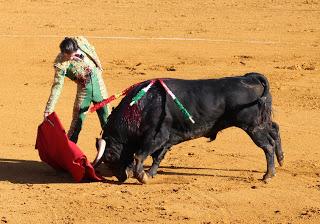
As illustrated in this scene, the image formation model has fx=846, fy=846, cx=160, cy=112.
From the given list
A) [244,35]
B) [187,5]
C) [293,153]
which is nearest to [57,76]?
[293,153]

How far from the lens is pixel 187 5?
961 inches

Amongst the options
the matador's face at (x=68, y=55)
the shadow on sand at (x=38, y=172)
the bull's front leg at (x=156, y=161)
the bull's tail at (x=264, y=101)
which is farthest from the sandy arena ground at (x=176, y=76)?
the matador's face at (x=68, y=55)

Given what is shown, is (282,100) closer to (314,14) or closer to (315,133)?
(315,133)

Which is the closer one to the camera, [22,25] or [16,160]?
[16,160]

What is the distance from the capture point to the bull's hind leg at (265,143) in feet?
31.0

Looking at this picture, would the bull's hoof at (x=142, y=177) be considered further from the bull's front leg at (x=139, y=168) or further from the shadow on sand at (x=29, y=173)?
the shadow on sand at (x=29, y=173)

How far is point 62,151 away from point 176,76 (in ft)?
21.8

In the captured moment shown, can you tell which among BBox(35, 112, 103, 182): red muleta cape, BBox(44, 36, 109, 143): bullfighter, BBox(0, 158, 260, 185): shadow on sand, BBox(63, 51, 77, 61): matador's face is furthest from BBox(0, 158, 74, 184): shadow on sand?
BBox(63, 51, 77, 61): matador's face

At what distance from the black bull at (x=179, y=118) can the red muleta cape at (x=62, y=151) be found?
27 centimetres

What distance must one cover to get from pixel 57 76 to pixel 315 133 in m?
4.15

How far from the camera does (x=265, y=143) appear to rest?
9.49m

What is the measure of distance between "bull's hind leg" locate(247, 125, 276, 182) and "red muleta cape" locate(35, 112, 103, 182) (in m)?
1.80

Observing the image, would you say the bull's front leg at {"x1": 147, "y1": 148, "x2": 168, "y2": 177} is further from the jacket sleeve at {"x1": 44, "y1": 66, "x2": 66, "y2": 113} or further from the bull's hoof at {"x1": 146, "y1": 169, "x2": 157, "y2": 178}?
the jacket sleeve at {"x1": 44, "y1": 66, "x2": 66, "y2": 113}

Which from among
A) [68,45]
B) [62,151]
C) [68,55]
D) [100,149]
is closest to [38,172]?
[62,151]
